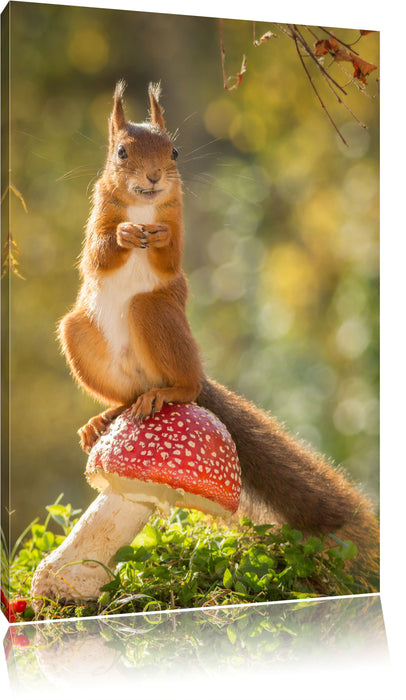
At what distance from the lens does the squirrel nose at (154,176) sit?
3.73 m

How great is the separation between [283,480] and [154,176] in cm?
146

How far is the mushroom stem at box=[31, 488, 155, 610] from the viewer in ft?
11.9

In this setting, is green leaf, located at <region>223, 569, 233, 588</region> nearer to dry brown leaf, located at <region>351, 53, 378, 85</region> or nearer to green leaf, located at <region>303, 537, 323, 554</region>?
green leaf, located at <region>303, 537, 323, 554</region>

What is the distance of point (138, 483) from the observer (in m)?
3.54

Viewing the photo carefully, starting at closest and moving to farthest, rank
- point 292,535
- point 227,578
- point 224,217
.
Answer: point 227,578 → point 292,535 → point 224,217

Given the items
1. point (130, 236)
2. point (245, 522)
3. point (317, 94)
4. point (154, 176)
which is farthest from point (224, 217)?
point (245, 522)

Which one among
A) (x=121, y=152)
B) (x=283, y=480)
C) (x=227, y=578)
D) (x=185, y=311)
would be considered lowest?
(x=227, y=578)

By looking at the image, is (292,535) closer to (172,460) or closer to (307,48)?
(172,460)

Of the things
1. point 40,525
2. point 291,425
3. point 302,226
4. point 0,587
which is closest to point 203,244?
point 302,226

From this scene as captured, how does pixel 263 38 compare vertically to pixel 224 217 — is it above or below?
above

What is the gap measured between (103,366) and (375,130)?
6.08ft

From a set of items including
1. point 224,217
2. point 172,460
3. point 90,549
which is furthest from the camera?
point 224,217

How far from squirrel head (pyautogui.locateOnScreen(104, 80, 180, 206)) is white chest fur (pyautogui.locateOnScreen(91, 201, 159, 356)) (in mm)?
80

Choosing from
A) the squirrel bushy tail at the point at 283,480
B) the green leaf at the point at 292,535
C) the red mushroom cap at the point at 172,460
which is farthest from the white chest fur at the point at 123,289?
the green leaf at the point at 292,535
